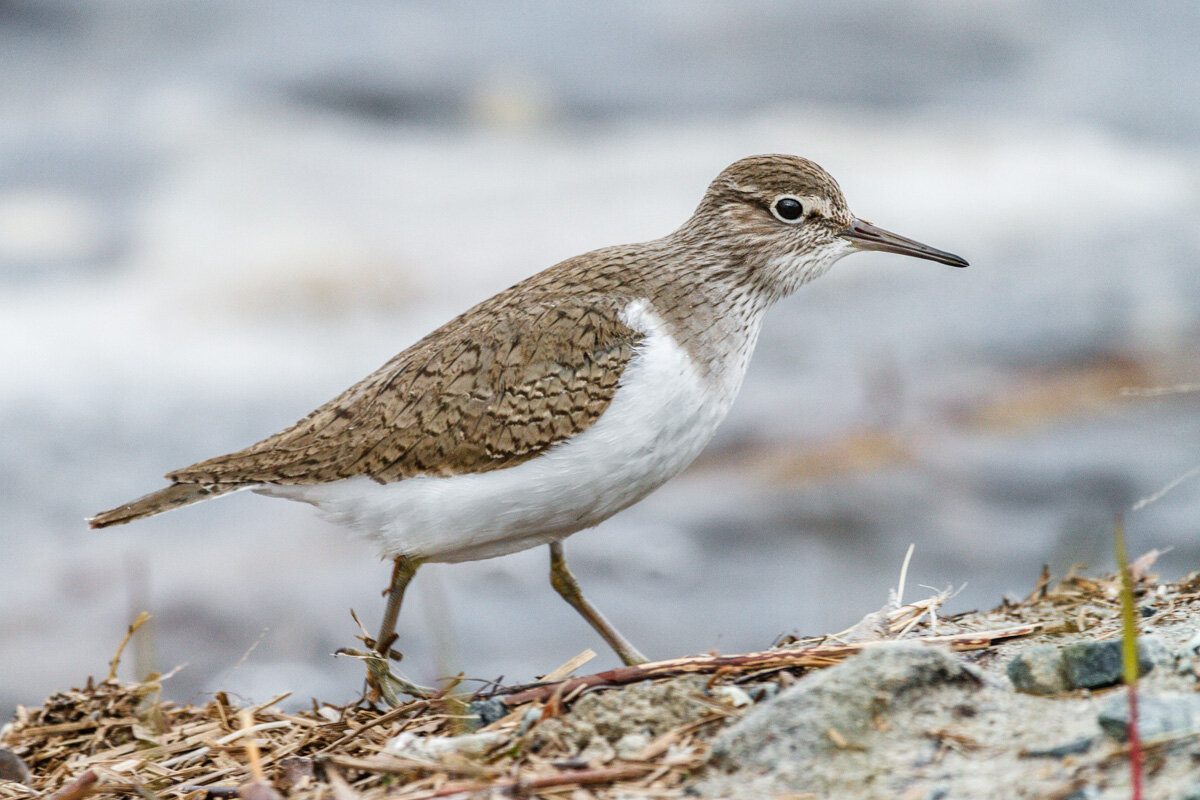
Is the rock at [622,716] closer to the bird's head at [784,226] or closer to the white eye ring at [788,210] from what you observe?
the bird's head at [784,226]

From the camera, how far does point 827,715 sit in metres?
2.86

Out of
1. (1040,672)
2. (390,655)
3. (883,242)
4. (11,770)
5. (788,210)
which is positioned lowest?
(11,770)

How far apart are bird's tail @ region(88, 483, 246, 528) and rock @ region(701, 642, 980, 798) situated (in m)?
A: 2.77

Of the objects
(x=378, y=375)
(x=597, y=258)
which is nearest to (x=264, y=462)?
(x=378, y=375)

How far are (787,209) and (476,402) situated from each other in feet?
5.54

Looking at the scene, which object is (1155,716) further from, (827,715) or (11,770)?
(11,770)

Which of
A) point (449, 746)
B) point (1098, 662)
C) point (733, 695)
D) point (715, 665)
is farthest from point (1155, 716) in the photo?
point (449, 746)

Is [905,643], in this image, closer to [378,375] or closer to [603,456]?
[603,456]

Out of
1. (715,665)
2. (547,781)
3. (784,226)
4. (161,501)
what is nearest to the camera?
(547,781)

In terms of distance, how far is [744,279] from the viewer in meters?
4.84

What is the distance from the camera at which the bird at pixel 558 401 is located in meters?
4.26

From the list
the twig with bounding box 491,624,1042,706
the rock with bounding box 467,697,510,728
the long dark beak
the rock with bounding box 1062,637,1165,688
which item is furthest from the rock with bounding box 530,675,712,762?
the long dark beak

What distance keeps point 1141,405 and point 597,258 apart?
517 cm

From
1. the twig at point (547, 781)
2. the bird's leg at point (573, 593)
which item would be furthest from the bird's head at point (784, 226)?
the twig at point (547, 781)
